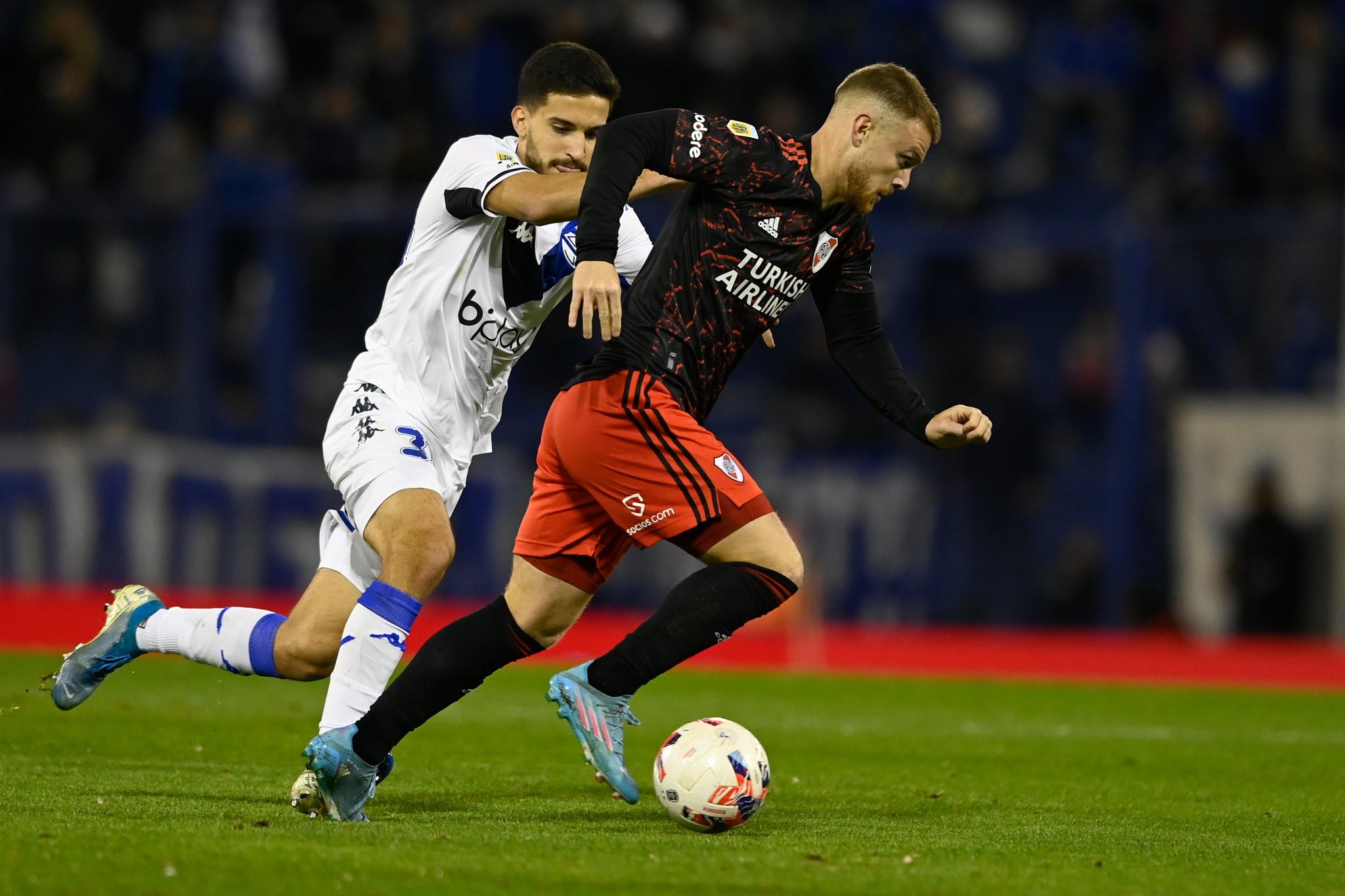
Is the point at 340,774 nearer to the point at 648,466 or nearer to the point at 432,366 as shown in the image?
the point at 648,466

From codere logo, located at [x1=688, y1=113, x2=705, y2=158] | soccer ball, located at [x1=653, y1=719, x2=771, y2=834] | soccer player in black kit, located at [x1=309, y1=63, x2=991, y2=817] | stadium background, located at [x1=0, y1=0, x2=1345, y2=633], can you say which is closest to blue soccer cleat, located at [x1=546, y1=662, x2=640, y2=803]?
soccer player in black kit, located at [x1=309, y1=63, x2=991, y2=817]

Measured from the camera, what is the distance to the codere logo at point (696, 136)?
4.89 meters

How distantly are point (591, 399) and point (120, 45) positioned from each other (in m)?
14.8

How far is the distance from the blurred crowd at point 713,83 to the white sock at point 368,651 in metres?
11.7

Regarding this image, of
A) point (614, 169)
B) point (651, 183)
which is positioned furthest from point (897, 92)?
point (614, 169)

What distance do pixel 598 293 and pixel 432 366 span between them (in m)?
1.17

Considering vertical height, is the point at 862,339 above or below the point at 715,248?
below

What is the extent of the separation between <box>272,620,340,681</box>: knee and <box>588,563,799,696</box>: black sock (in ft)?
3.48

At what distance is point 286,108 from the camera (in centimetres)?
1748

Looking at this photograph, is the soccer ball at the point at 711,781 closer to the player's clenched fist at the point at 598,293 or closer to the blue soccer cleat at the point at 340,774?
the blue soccer cleat at the point at 340,774

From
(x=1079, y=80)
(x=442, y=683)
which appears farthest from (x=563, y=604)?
(x=1079, y=80)

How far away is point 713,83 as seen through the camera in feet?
54.5

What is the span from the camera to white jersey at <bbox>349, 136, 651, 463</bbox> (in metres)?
5.57

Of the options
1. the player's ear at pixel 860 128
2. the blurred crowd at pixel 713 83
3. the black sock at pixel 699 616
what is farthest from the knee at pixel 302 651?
the blurred crowd at pixel 713 83
